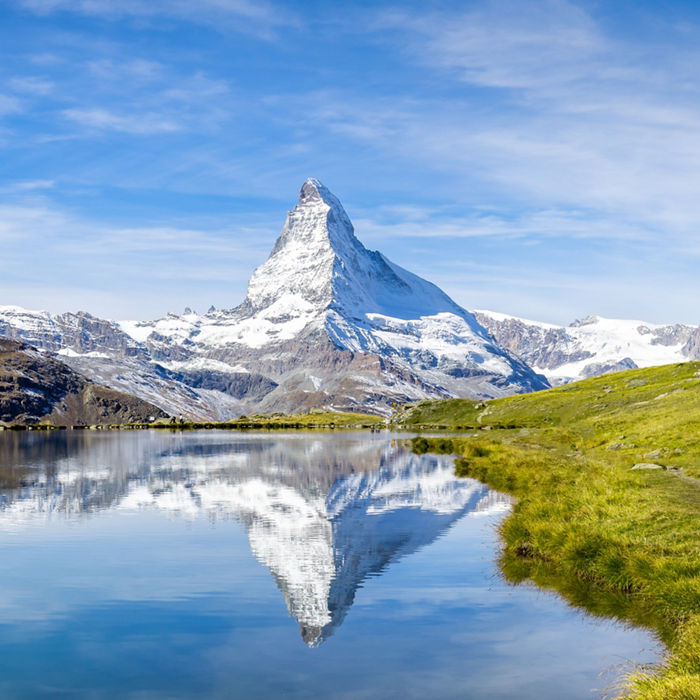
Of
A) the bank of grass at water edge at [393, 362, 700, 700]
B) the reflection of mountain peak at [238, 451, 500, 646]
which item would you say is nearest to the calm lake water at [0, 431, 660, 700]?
the reflection of mountain peak at [238, 451, 500, 646]

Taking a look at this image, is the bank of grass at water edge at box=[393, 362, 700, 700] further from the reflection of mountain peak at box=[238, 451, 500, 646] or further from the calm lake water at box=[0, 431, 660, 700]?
the reflection of mountain peak at box=[238, 451, 500, 646]

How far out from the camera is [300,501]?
61.7 meters

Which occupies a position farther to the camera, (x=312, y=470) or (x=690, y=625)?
(x=312, y=470)

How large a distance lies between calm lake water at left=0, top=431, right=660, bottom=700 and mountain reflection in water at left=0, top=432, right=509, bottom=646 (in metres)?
0.24

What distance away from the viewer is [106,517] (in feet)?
176

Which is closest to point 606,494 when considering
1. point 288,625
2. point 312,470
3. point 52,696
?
point 288,625

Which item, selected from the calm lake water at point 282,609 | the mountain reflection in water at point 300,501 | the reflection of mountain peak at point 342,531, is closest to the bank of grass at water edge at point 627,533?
the calm lake water at point 282,609

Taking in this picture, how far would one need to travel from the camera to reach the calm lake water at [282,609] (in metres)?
21.7

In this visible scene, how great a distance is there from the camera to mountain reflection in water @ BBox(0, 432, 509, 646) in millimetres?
35094

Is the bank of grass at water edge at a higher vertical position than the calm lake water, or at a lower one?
higher

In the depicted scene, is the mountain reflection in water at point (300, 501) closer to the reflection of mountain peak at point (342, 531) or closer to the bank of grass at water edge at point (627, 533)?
the reflection of mountain peak at point (342, 531)

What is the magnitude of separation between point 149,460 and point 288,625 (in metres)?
89.1

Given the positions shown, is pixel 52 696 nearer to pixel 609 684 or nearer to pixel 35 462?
pixel 609 684

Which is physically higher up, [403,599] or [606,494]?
[606,494]
